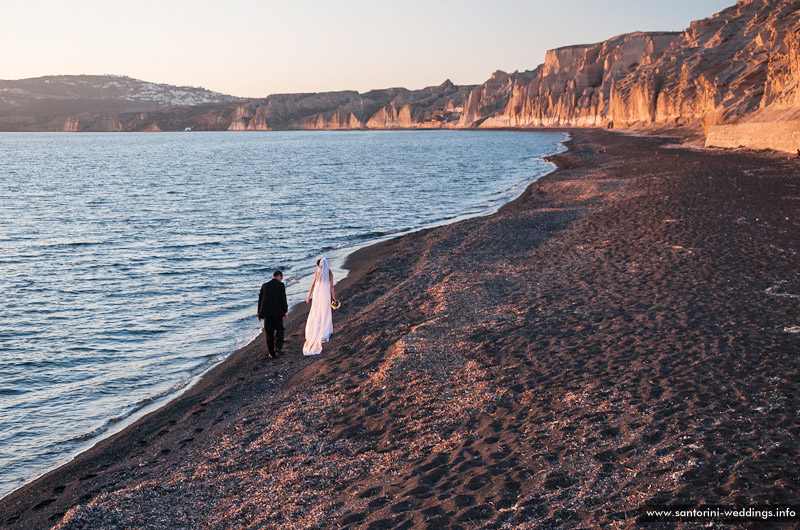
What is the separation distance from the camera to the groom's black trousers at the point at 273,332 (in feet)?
41.3

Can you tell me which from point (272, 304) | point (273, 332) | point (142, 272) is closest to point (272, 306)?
point (272, 304)

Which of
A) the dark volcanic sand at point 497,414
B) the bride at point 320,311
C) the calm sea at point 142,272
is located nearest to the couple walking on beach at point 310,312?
the bride at point 320,311

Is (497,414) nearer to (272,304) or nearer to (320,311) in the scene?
(320,311)

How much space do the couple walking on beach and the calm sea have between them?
1662 mm

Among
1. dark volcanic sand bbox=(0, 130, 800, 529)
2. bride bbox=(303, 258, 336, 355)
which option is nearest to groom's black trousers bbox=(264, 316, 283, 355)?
dark volcanic sand bbox=(0, 130, 800, 529)

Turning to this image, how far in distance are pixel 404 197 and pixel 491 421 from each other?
36.2 meters

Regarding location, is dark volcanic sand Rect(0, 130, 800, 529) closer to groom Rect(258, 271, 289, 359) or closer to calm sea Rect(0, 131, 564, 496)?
groom Rect(258, 271, 289, 359)

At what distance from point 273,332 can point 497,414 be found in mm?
5999

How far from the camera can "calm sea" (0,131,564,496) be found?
11656 millimetres

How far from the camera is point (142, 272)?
22.5m

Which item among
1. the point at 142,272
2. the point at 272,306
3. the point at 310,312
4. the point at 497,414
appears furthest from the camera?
the point at 142,272

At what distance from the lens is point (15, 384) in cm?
1247

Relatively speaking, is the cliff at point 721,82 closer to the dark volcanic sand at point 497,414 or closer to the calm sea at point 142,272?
the calm sea at point 142,272

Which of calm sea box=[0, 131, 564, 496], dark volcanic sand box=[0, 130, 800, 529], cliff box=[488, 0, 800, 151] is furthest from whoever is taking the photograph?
cliff box=[488, 0, 800, 151]
